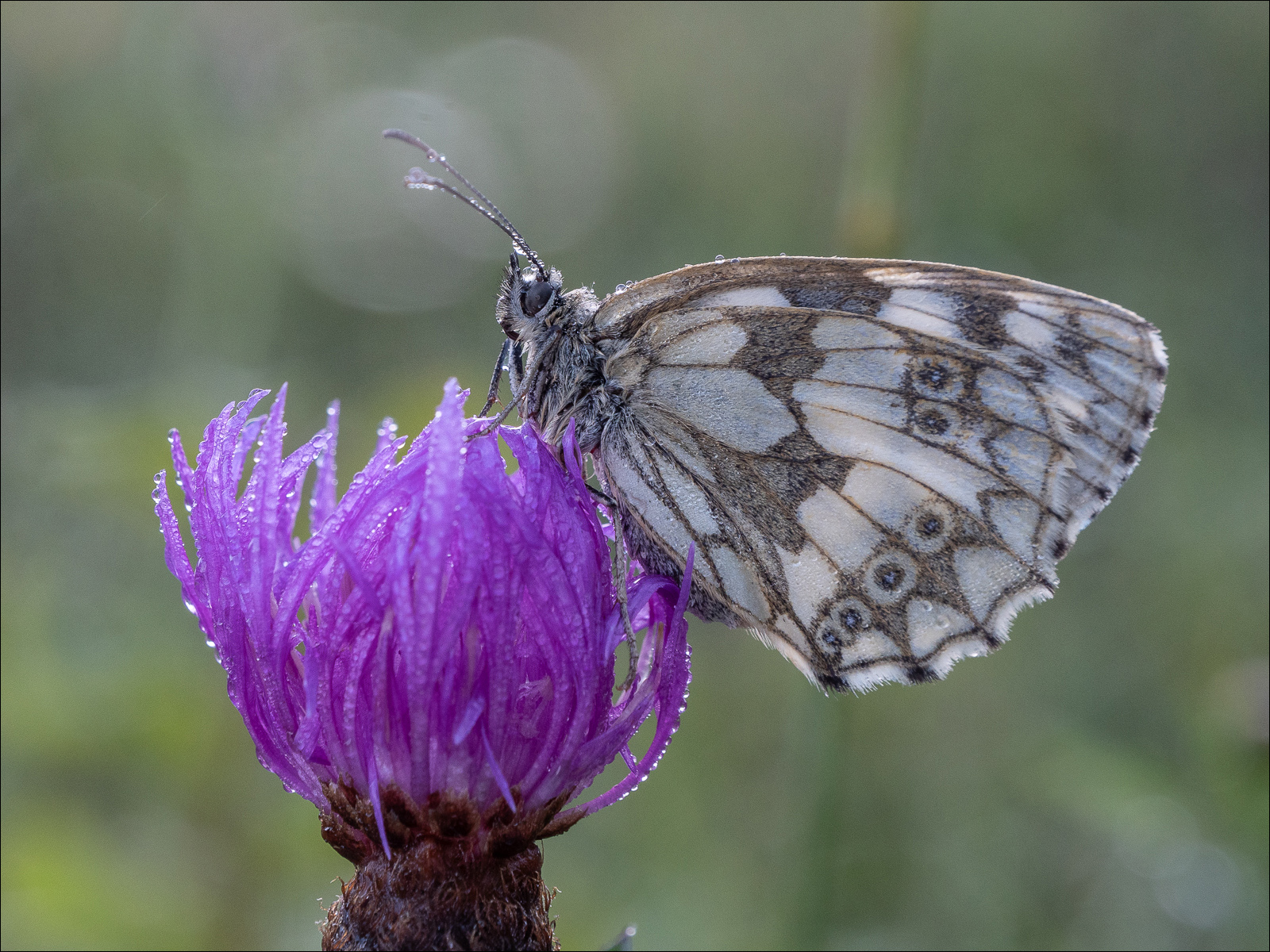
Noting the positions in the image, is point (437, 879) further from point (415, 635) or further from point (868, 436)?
point (868, 436)

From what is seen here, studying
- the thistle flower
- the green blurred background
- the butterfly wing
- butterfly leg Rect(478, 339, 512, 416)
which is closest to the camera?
the thistle flower

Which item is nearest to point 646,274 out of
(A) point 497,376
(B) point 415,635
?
(A) point 497,376

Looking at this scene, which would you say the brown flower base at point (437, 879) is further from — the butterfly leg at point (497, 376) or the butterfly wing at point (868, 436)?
the butterfly leg at point (497, 376)

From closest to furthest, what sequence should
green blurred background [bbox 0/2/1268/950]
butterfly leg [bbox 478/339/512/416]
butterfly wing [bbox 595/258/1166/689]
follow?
butterfly wing [bbox 595/258/1166/689]
butterfly leg [bbox 478/339/512/416]
green blurred background [bbox 0/2/1268/950]

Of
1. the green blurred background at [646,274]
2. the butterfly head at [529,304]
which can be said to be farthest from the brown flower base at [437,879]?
the green blurred background at [646,274]

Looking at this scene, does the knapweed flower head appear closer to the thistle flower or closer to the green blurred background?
the thistle flower

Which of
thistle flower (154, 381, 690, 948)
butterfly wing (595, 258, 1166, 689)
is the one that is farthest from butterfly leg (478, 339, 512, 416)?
thistle flower (154, 381, 690, 948)
